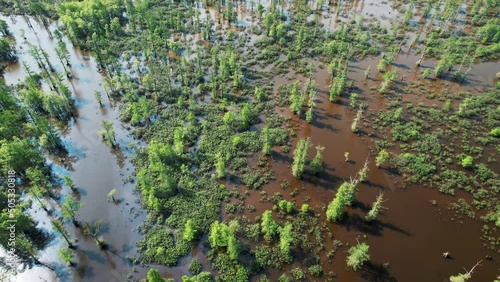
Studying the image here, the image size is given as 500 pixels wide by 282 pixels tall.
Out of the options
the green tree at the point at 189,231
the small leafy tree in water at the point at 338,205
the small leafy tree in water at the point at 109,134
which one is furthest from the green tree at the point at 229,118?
the small leafy tree in water at the point at 338,205

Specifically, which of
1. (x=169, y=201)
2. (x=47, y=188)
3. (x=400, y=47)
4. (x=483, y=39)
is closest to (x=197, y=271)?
(x=169, y=201)

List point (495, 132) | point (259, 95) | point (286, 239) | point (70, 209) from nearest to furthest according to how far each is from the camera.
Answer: point (286, 239), point (70, 209), point (495, 132), point (259, 95)

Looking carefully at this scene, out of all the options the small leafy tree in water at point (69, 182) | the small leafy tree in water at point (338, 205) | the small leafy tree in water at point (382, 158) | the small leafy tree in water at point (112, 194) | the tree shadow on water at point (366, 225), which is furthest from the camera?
the small leafy tree in water at point (382, 158)

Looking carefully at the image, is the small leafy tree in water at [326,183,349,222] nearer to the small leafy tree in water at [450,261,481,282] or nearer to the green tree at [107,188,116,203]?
the small leafy tree in water at [450,261,481,282]


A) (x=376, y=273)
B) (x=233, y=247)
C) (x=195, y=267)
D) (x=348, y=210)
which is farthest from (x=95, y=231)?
(x=376, y=273)

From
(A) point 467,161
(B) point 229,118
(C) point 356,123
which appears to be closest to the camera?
(A) point 467,161

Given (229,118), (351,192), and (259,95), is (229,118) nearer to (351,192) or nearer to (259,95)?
(259,95)

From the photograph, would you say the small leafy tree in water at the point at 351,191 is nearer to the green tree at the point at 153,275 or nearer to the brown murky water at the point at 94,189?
the brown murky water at the point at 94,189
